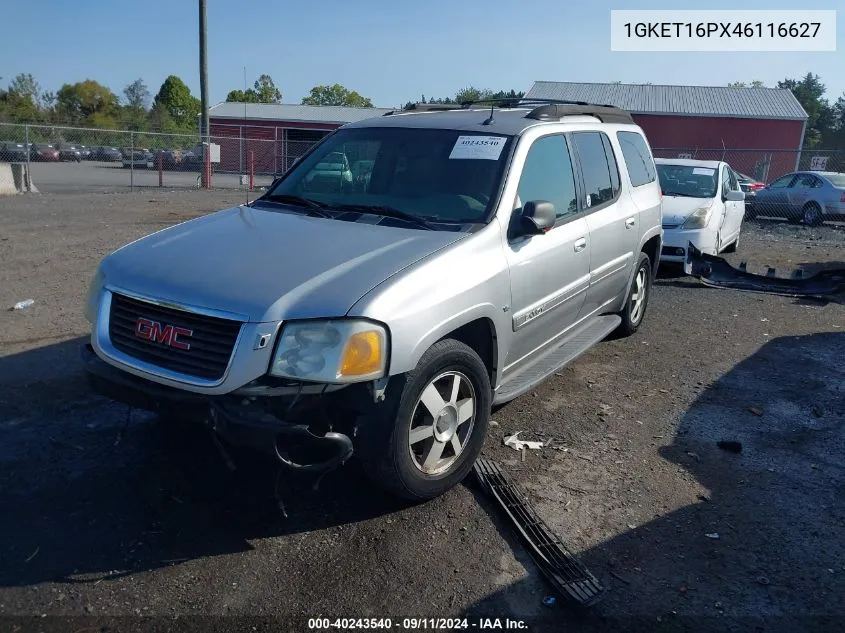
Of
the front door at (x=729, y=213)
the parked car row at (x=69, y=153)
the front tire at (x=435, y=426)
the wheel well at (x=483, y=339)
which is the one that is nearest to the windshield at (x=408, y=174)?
the wheel well at (x=483, y=339)

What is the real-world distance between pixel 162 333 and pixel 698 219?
871 centimetres

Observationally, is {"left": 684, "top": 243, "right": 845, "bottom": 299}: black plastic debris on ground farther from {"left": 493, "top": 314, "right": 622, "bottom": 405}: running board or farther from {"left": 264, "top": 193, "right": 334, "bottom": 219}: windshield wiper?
{"left": 264, "top": 193, "right": 334, "bottom": 219}: windshield wiper

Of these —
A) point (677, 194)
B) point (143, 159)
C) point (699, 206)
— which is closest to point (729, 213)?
point (677, 194)

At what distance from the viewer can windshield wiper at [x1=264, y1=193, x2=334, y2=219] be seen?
438 cm

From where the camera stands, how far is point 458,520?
3625 mm

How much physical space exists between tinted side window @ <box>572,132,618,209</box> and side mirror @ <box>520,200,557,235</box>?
1.13 m

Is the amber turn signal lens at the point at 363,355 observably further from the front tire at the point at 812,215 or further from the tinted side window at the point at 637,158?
the front tire at the point at 812,215

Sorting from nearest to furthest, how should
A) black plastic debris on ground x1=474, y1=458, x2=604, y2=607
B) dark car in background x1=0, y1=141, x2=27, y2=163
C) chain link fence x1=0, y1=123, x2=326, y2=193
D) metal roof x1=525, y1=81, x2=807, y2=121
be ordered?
black plastic debris on ground x1=474, y1=458, x2=604, y2=607 → chain link fence x1=0, y1=123, x2=326, y2=193 → dark car in background x1=0, y1=141, x2=27, y2=163 → metal roof x1=525, y1=81, x2=807, y2=121

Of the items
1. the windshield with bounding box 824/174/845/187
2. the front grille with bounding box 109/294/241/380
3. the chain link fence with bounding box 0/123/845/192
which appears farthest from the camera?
the chain link fence with bounding box 0/123/845/192

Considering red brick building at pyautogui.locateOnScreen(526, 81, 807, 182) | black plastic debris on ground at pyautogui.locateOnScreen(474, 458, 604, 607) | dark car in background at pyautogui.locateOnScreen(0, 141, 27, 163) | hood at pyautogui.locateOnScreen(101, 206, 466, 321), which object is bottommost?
black plastic debris on ground at pyautogui.locateOnScreen(474, 458, 604, 607)

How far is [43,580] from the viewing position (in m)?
3.02

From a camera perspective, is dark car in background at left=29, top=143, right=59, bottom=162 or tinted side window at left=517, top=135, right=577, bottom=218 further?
dark car in background at left=29, top=143, right=59, bottom=162

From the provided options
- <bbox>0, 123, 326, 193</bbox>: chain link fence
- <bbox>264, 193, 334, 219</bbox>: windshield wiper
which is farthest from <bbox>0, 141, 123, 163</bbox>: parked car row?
<bbox>264, 193, 334, 219</bbox>: windshield wiper

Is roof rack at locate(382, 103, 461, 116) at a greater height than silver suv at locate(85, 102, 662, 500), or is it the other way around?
roof rack at locate(382, 103, 461, 116)
